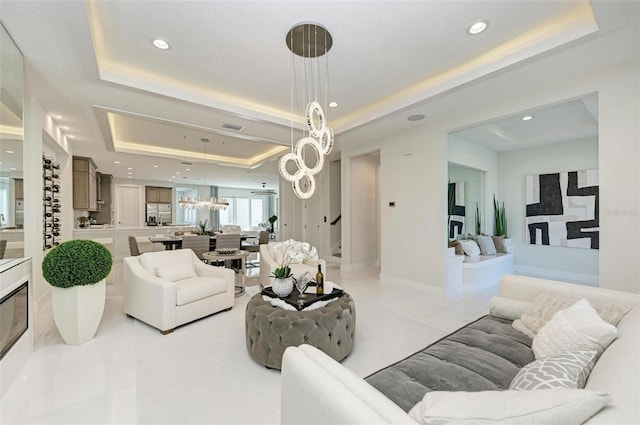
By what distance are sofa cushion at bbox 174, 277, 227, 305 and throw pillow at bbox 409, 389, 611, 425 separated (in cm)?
289

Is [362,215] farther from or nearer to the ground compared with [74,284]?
farther from the ground

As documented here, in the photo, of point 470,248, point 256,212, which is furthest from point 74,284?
point 256,212

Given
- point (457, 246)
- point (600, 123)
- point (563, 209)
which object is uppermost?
point (600, 123)

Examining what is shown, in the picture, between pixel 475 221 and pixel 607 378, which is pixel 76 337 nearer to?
pixel 607 378

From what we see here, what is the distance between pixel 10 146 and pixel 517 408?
12.4 ft

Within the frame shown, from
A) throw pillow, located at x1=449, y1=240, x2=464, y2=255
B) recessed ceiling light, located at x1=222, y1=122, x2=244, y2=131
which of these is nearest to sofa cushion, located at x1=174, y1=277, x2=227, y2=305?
recessed ceiling light, located at x1=222, y1=122, x2=244, y2=131

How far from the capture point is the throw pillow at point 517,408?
78cm

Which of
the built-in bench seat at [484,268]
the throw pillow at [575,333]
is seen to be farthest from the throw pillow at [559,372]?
the built-in bench seat at [484,268]

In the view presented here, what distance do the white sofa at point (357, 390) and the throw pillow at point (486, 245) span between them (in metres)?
4.41

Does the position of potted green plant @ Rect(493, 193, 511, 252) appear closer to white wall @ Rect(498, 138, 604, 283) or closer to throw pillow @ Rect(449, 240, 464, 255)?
white wall @ Rect(498, 138, 604, 283)

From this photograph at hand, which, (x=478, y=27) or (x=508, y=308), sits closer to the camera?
(x=508, y=308)

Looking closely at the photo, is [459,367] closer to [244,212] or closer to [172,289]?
[172,289]

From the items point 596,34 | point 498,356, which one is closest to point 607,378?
point 498,356

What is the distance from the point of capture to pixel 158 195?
11.4 m
